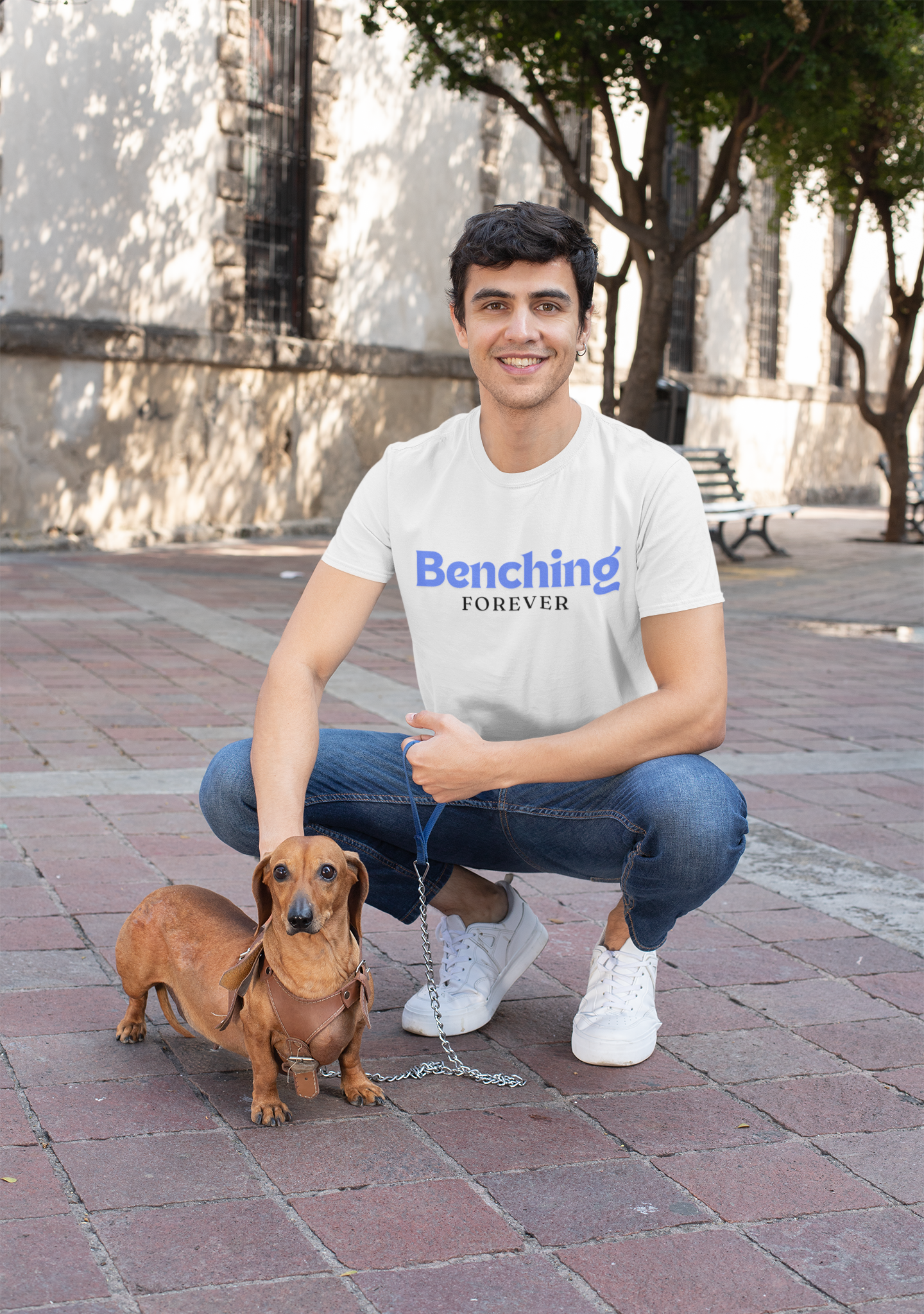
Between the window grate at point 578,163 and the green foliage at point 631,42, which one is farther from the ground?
the window grate at point 578,163

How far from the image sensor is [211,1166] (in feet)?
8.09

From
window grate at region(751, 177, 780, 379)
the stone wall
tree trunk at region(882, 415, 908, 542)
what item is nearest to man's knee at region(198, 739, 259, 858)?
the stone wall

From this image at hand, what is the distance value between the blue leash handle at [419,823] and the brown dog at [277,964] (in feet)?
1.04

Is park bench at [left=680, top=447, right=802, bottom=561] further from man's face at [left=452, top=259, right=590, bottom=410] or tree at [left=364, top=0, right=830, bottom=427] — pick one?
man's face at [left=452, top=259, right=590, bottom=410]

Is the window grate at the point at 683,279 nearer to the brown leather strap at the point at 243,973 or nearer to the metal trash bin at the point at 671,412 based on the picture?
the metal trash bin at the point at 671,412

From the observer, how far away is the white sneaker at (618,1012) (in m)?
2.95

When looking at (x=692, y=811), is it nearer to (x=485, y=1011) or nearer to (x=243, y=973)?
(x=485, y=1011)

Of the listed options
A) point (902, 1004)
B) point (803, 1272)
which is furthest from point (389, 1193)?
point (902, 1004)

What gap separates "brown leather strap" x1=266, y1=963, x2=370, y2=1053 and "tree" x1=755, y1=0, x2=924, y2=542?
10.7 metres

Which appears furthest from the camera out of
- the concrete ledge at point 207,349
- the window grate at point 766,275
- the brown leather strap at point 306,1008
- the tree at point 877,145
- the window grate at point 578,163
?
→ the window grate at point 766,275

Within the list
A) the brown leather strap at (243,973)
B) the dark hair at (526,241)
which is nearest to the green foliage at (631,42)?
the dark hair at (526,241)

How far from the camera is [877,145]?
49.9 ft

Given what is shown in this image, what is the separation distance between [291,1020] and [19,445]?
11.8 m

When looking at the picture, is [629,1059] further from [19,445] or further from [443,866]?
[19,445]
